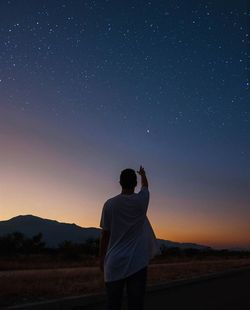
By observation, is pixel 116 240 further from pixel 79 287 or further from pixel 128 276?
pixel 79 287

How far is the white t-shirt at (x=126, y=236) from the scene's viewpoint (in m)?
5.26

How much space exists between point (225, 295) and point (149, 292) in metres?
1.72

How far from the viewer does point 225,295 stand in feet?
47.2

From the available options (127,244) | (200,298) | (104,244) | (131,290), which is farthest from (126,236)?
(200,298)

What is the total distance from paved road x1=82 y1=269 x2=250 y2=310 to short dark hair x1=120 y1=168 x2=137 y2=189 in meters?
6.16

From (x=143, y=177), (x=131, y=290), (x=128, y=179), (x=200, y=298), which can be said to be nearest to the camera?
(x=131, y=290)

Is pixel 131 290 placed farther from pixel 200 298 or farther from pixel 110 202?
pixel 200 298

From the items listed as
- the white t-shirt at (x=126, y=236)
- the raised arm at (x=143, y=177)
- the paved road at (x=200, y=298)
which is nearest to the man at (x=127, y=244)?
the white t-shirt at (x=126, y=236)

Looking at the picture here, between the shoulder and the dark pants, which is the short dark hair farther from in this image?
the dark pants

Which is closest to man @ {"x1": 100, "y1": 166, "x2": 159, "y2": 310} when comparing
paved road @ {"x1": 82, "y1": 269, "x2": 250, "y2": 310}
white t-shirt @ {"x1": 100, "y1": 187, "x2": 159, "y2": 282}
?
white t-shirt @ {"x1": 100, "y1": 187, "x2": 159, "y2": 282}

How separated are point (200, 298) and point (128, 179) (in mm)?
8542

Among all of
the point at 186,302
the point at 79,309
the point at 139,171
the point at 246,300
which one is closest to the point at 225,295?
the point at 246,300

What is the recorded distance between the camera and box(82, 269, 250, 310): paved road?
11664 mm

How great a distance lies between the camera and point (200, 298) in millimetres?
13477
